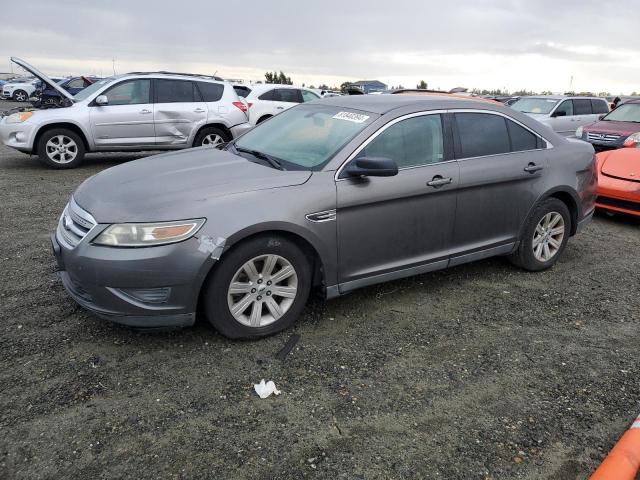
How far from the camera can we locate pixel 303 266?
3.45 meters

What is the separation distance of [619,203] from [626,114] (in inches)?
240

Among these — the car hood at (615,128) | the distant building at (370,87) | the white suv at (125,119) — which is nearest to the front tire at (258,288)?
the white suv at (125,119)

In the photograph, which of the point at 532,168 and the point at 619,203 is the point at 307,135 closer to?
the point at 532,168

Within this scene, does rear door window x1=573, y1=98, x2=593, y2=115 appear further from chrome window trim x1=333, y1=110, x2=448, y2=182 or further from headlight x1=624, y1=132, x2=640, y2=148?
chrome window trim x1=333, y1=110, x2=448, y2=182

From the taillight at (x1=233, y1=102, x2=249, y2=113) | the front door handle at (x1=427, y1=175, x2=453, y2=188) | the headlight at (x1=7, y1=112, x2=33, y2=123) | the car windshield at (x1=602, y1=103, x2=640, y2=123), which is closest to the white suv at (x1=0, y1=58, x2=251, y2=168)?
the headlight at (x1=7, y1=112, x2=33, y2=123)

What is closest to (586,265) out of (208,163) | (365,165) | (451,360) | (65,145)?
(451,360)

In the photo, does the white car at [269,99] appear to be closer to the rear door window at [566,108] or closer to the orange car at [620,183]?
the rear door window at [566,108]

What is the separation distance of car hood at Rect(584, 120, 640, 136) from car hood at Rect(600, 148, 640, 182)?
12.6ft

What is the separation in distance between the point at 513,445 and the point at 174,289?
2048 millimetres

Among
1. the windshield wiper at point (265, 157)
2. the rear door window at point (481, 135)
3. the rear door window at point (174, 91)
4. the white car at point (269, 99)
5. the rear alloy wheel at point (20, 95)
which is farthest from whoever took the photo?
the rear alloy wheel at point (20, 95)

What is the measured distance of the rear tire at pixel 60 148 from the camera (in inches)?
355

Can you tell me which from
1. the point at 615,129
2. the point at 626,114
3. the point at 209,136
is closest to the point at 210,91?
the point at 209,136

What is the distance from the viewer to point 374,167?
3400 mm

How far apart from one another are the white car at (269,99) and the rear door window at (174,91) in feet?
10.9
